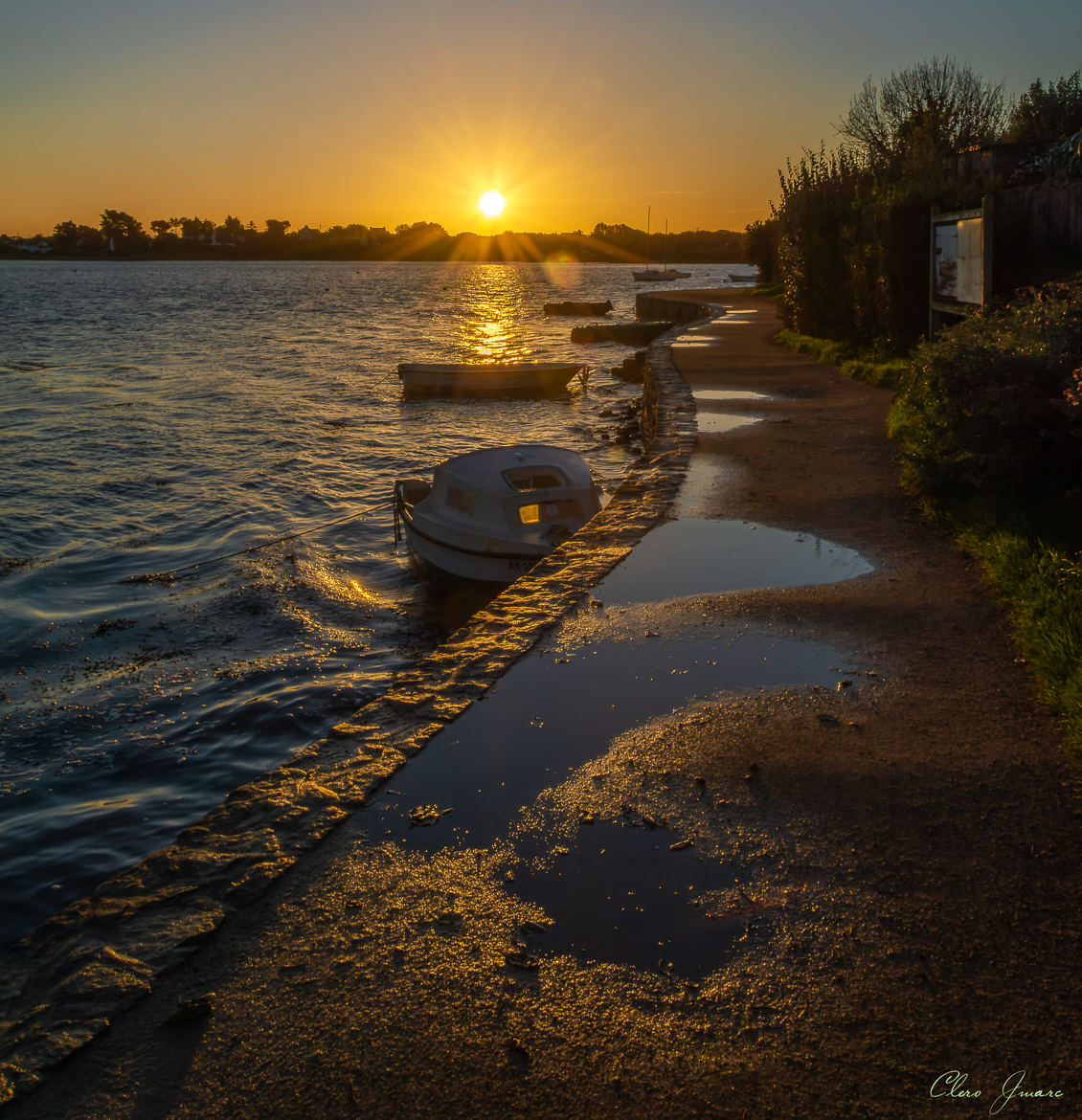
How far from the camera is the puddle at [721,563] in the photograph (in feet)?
22.8

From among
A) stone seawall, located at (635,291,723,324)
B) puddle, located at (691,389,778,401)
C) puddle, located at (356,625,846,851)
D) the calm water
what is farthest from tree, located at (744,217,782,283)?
puddle, located at (356,625,846,851)

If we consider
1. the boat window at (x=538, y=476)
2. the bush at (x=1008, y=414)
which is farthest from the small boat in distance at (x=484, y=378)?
the bush at (x=1008, y=414)

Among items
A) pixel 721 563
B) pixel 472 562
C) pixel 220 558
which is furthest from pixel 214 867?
pixel 220 558

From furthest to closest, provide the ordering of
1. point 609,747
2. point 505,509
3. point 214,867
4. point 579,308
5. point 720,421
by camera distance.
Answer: point 579,308
point 720,421
point 505,509
point 609,747
point 214,867

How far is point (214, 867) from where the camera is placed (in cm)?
378

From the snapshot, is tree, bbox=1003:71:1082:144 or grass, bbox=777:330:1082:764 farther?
tree, bbox=1003:71:1082:144

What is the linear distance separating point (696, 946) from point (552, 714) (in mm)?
1901

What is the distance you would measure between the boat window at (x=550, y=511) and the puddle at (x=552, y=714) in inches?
209

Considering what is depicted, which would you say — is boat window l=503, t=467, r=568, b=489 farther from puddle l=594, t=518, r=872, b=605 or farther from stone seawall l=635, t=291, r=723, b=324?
stone seawall l=635, t=291, r=723, b=324

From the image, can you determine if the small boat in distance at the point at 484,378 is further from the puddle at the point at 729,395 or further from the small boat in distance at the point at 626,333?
the puddle at the point at 729,395

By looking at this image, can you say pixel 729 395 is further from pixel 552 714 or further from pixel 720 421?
pixel 552 714

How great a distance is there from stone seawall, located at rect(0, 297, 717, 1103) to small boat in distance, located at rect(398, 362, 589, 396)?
26.5 m

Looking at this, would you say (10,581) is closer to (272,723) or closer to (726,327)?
(272,723)

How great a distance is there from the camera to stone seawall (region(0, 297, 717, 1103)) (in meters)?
3.09
